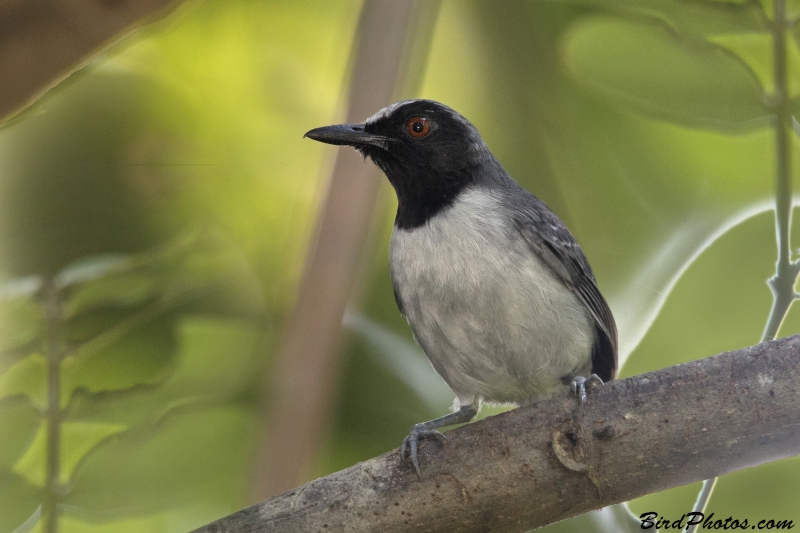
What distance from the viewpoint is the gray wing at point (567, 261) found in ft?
6.25

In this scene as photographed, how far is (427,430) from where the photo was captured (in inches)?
65.5

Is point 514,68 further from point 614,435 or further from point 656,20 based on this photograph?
point 614,435

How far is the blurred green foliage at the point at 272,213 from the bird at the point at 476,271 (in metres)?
0.24

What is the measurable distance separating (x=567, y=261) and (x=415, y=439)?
2.30ft

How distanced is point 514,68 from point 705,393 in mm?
1281

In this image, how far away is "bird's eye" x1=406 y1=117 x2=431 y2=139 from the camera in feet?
6.63

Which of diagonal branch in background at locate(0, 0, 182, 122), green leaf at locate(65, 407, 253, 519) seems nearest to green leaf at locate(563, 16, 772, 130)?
diagonal branch in background at locate(0, 0, 182, 122)

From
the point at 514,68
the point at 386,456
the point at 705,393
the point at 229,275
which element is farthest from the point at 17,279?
the point at 705,393

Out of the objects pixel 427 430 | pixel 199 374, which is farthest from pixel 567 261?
pixel 199 374

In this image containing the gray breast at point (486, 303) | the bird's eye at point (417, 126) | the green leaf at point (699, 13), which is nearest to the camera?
the gray breast at point (486, 303)

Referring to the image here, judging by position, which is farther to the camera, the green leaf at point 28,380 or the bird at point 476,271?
the green leaf at point 28,380

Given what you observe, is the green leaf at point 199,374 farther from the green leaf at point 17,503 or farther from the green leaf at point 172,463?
the green leaf at point 17,503

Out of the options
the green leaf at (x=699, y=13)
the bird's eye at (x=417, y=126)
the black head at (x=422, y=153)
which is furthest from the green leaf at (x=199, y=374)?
the green leaf at (x=699, y=13)

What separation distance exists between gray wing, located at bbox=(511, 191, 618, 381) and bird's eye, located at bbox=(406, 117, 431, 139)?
0.34 meters
